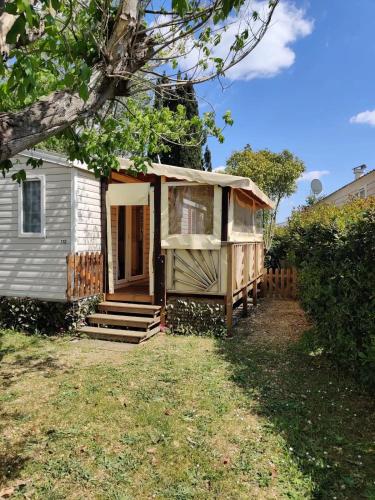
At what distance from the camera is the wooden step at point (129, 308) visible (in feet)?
25.8

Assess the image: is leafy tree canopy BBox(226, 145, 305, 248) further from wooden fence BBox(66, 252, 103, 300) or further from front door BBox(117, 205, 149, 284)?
wooden fence BBox(66, 252, 103, 300)

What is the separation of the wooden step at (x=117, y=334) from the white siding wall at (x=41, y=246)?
922 millimetres

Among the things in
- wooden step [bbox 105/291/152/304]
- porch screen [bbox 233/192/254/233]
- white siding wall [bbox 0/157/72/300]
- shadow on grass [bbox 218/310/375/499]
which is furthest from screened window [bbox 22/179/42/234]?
shadow on grass [bbox 218/310/375/499]

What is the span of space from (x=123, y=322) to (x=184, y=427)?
4.04 meters

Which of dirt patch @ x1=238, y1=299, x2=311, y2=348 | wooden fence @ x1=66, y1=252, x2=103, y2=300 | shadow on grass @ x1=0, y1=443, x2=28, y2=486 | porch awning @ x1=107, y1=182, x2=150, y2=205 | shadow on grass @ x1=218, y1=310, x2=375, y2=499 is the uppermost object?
porch awning @ x1=107, y1=182, x2=150, y2=205

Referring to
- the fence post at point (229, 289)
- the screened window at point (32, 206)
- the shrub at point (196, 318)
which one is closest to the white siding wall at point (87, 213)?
the screened window at point (32, 206)

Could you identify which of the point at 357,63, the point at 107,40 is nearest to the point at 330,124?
the point at 357,63

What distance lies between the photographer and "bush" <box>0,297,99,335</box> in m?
7.71

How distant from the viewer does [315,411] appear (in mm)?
4129

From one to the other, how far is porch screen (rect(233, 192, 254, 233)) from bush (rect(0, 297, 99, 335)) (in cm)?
378

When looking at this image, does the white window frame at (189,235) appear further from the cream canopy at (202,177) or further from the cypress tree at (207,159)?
the cypress tree at (207,159)

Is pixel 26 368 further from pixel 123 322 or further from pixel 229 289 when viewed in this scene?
pixel 229 289

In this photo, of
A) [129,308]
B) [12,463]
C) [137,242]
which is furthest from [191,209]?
[12,463]

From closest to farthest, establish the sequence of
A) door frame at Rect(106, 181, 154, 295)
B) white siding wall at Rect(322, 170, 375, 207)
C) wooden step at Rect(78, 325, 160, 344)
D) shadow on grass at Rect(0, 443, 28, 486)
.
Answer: shadow on grass at Rect(0, 443, 28, 486) < wooden step at Rect(78, 325, 160, 344) < door frame at Rect(106, 181, 154, 295) < white siding wall at Rect(322, 170, 375, 207)
